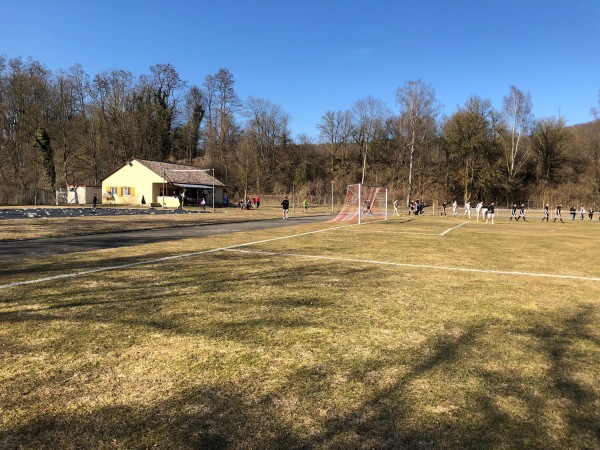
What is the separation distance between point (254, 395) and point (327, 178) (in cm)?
7382

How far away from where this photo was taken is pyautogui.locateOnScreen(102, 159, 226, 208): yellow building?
159ft

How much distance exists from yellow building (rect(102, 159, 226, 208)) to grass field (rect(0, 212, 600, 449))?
4225 cm

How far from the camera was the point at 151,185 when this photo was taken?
159 ft

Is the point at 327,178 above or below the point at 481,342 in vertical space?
above

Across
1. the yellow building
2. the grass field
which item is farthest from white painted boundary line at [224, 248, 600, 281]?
the yellow building

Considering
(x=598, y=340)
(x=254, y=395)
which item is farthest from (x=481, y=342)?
(x=254, y=395)

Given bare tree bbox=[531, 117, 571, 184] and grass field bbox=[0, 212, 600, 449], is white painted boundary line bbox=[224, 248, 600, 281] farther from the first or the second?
bare tree bbox=[531, 117, 571, 184]

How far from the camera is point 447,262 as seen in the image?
10.4m

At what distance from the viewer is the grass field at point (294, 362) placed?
263cm

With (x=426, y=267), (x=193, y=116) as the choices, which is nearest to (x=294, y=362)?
(x=426, y=267)

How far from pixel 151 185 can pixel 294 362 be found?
4883 cm

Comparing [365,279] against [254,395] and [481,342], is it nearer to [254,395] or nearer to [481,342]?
[481,342]

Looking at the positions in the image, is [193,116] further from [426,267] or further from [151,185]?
[426,267]

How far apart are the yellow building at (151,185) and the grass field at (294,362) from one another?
1663 inches
